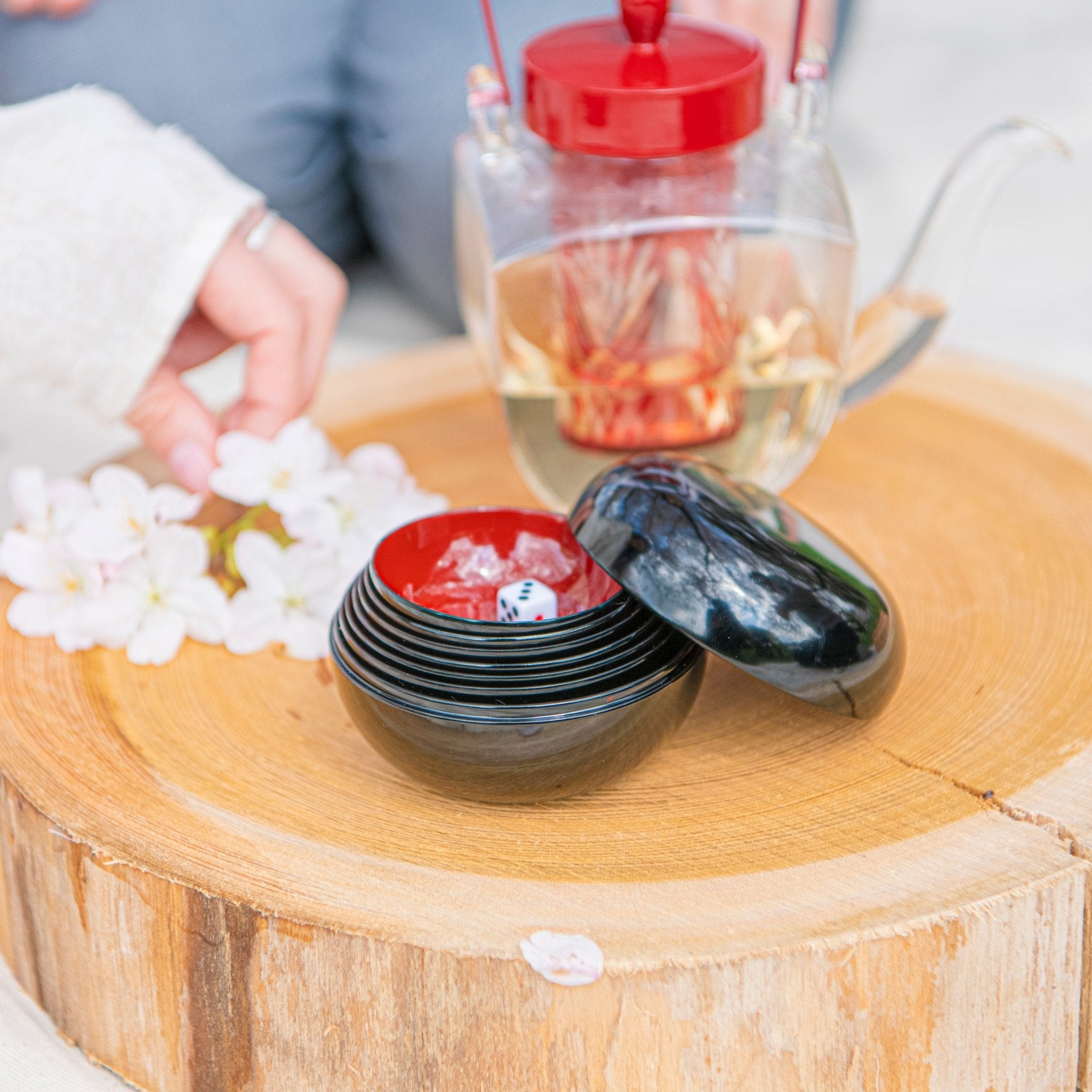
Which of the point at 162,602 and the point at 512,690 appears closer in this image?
the point at 512,690

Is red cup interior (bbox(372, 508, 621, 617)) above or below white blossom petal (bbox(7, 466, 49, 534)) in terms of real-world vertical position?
above

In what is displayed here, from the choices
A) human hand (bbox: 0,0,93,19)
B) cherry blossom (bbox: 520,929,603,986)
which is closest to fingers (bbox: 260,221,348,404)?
cherry blossom (bbox: 520,929,603,986)

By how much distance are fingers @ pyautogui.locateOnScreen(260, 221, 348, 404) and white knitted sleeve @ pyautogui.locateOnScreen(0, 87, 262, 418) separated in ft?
0.14

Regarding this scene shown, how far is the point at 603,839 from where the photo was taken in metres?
0.46

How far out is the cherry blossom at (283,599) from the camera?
57 centimetres

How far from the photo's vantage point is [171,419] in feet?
2.26

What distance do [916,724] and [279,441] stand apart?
315 mm

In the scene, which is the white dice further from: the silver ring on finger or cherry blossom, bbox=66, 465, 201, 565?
the silver ring on finger

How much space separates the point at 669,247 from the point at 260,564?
0.24 meters

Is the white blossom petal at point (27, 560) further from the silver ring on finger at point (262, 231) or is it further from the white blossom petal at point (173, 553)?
the silver ring on finger at point (262, 231)

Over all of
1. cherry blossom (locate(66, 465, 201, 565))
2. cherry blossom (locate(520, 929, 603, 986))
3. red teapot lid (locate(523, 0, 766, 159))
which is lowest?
cherry blossom (locate(520, 929, 603, 986))

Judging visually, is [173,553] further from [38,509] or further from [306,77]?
[306,77]

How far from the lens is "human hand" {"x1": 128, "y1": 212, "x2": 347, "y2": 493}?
2.23 feet

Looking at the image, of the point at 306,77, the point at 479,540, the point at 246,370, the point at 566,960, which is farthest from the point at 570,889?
the point at 306,77
